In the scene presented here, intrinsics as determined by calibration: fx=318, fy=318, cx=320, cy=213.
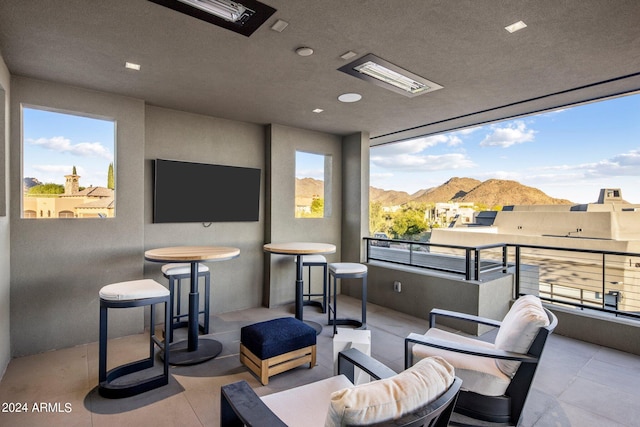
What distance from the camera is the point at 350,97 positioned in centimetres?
362

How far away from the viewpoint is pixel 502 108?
3857mm

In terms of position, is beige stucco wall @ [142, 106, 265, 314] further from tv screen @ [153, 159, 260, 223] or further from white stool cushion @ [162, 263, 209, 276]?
white stool cushion @ [162, 263, 209, 276]

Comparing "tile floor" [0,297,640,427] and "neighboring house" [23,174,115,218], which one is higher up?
"neighboring house" [23,174,115,218]

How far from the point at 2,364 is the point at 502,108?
18.5 feet

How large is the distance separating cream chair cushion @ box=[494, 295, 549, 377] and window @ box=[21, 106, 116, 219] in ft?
12.8

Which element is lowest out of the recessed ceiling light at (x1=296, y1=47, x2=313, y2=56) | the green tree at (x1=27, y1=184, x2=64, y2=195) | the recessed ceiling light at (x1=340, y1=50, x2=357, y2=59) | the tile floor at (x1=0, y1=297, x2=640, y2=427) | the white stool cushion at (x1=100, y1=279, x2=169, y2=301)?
the tile floor at (x1=0, y1=297, x2=640, y2=427)

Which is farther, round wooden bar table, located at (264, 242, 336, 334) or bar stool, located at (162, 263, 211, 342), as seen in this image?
round wooden bar table, located at (264, 242, 336, 334)

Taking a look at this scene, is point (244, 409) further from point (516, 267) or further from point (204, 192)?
point (516, 267)

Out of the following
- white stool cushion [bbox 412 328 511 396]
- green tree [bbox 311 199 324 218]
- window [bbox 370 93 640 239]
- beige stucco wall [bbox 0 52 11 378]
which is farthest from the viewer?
window [bbox 370 93 640 239]

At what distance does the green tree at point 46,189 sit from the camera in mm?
3248

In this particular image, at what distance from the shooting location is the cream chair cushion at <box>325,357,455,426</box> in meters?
0.91

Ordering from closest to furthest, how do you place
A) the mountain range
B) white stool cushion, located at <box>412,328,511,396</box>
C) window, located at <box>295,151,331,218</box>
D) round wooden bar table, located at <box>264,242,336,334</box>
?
white stool cushion, located at <box>412,328,511,396</box>
round wooden bar table, located at <box>264,242,336,334</box>
window, located at <box>295,151,331,218</box>
the mountain range

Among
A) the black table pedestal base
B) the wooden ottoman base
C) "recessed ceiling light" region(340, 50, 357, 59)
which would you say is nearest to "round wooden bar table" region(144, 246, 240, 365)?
the black table pedestal base

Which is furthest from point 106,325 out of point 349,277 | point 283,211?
point 283,211
